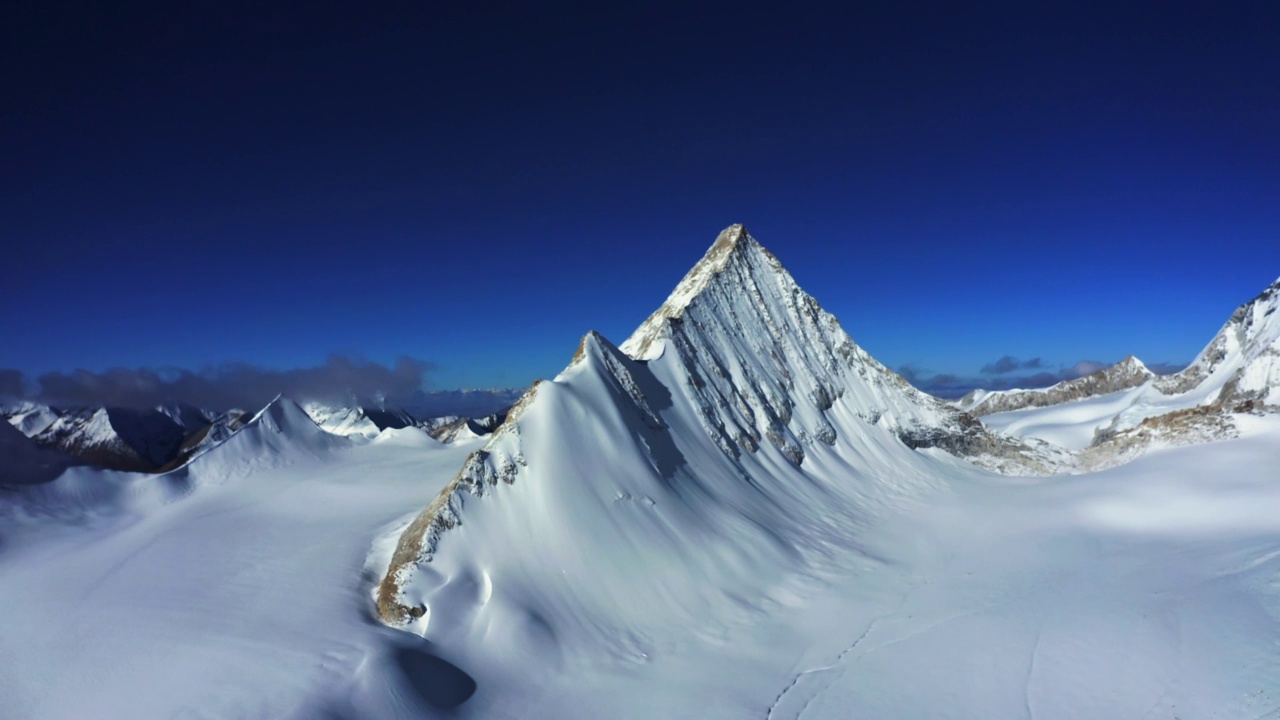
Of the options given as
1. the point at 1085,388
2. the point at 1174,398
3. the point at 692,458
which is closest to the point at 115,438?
the point at 692,458

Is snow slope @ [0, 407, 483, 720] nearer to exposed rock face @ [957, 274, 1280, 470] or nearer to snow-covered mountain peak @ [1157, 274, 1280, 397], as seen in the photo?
exposed rock face @ [957, 274, 1280, 470]

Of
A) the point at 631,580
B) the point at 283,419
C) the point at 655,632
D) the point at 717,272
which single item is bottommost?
the point at 655,632

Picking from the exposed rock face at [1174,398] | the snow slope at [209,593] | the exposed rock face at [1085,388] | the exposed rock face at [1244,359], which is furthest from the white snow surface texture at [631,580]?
the exposed rock face at [1085,388]

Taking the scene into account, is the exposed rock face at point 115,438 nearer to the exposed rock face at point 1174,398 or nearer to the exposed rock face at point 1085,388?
the exposed rock face at point 1174,398

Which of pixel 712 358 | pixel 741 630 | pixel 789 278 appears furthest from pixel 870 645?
pixel 789 278

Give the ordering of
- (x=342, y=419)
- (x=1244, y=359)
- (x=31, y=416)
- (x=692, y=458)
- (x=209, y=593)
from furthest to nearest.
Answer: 1. (x=342, y=419)
2. (x=31, y=416)
3. (x=1244, y=359)
4. (x=692, y=458)
5. (x=209, y=593)

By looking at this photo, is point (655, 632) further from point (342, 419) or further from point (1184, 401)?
point (342, 419)

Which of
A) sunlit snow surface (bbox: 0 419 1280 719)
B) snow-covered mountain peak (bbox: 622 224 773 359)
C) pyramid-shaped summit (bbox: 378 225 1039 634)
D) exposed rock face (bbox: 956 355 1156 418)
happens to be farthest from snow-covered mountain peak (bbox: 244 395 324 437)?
exposed rock face (bbox: 956 355 1156 418)
